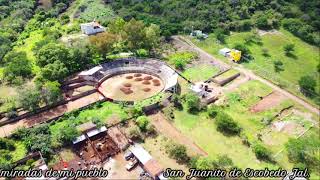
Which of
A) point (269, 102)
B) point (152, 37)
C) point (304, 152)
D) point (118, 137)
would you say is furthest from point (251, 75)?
point (118, 137)

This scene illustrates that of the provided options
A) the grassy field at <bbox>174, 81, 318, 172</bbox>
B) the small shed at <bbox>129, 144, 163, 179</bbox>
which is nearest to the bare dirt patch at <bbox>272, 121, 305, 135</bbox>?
the grassy field at <bbox>174, 81, 318, 172</bbox>

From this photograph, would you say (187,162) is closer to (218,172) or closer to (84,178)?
(218,172)

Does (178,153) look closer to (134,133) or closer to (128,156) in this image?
(128,156)

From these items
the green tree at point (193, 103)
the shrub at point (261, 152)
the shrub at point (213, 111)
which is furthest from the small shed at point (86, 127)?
the shrub at point (261, 152)

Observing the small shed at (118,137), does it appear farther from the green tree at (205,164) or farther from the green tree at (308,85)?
the green tree at (308,85)

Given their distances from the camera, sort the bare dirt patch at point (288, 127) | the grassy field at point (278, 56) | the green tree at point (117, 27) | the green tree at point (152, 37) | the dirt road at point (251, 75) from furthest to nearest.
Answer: the green tree at point (117, 27), the green tree at point (152, 37), the grassy field at point (278, 56), the dirt road at point (251, 75), the bare dirt patch at point (288, 127)

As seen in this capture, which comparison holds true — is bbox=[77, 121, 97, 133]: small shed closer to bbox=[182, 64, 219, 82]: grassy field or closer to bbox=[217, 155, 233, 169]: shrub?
bbox=[217, 155, 233, 169]: shrub
